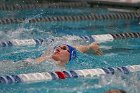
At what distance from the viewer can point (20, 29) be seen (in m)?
4.84

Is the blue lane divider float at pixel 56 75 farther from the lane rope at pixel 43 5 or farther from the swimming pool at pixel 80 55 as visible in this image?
the lane rope at pixel 43 5

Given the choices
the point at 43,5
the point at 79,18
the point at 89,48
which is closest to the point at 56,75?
the point at 89,48

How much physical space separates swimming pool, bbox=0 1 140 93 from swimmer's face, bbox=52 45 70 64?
136 mm

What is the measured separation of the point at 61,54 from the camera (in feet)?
11.1

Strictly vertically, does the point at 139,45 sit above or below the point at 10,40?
below

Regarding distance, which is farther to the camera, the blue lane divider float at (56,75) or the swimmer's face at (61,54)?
the swimmer's face at (61,54)

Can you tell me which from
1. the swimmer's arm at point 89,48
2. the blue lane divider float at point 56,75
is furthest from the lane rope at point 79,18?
the blue lane divider float at point 56,75

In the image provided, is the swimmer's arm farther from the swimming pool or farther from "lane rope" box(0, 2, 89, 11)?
"lane rope" box(0, 2, 89, 11)

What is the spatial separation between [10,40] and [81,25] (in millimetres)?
1621

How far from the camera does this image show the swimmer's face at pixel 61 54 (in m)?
3.39

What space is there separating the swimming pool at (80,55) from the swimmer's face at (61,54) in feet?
0.45

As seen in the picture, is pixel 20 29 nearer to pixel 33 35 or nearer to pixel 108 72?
pixel 33 35

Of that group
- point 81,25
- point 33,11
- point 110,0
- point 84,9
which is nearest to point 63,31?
point 81,25

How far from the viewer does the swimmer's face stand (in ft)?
11.1
